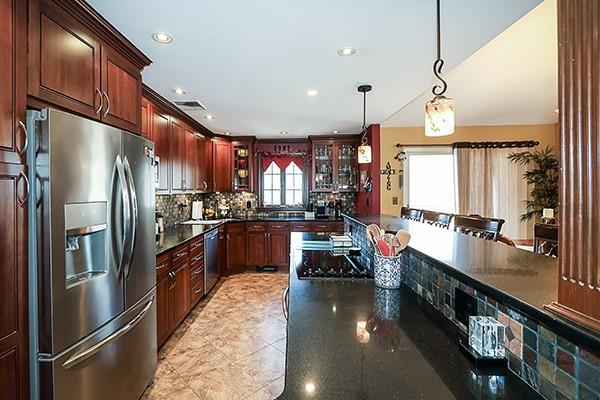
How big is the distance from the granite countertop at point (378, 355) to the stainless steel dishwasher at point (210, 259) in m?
2.86

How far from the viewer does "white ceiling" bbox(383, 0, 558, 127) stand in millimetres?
3178

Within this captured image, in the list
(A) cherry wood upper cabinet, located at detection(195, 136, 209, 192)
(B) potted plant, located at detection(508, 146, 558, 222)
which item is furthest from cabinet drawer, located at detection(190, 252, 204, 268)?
(B) potted plant, located at detection(508, 146, 558, 222)

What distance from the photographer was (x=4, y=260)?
4.06 feet

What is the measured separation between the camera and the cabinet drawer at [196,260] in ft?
→ 11.5

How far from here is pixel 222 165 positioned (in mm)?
5609

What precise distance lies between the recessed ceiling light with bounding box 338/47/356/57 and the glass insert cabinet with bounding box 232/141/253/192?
367 centimetres

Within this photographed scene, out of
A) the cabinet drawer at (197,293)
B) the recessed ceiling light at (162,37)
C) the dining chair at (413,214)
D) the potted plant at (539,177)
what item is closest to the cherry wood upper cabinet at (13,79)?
the recessed ceiling light at (162,37)

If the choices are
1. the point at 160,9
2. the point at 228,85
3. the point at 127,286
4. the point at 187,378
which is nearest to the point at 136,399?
the point at 187,378

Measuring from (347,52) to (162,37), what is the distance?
128 centimetres

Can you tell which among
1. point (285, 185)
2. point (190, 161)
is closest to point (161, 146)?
point (190, 161)

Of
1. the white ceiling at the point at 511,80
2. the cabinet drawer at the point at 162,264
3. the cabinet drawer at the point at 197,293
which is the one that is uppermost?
the white ceiling at the point at 511,80

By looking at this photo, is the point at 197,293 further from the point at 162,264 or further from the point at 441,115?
the point at 441,115

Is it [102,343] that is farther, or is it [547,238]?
[547,238]

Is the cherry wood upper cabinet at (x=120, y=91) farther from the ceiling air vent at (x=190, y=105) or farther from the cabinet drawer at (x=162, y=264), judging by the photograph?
the ceiling air vent at (x=190, y=105)
